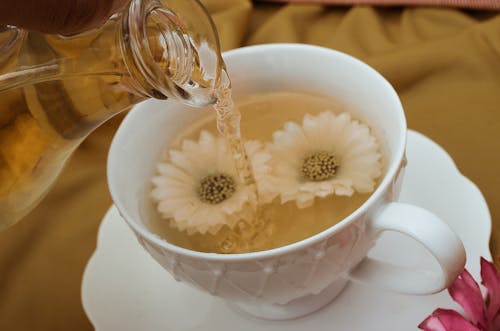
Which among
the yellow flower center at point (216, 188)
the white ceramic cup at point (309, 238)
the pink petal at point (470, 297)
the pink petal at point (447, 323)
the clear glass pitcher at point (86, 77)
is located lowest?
the pink petal at point (470, 297)

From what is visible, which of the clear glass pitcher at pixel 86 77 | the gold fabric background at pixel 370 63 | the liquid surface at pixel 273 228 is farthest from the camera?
the gold fabric background at pixel 370 63

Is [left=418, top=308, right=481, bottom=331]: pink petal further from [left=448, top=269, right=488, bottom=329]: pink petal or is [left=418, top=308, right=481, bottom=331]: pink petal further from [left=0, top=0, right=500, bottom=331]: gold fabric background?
[left=0, top=0, right=500, bottom=331]: gold fabric background

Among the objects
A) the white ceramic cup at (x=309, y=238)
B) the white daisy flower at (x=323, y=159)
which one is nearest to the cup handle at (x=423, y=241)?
the white ceramic cup at (x=309, y=238)

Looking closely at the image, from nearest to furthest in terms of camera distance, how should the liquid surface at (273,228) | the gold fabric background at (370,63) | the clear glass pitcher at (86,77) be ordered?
the clear glass pitcher at (86,77), the liquid surface at (273,228), the gold fabric background at (370,63)

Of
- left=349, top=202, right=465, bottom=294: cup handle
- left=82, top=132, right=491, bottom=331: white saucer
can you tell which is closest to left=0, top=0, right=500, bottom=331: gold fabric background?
left=82, top=132, right=491, bottom=331: white saucer

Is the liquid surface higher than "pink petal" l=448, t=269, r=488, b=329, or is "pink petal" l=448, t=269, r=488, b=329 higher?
the liquid surface

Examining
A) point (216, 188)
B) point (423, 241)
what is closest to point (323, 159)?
point (216, 188)

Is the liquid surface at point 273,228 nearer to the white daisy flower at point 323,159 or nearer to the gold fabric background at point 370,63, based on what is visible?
the white daisy flower at point 323,159

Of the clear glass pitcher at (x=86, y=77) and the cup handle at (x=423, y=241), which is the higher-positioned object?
the clear glass pitcher at (x=86, y=77)

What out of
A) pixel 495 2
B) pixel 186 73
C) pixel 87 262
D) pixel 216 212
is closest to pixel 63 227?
pixel 87 262
